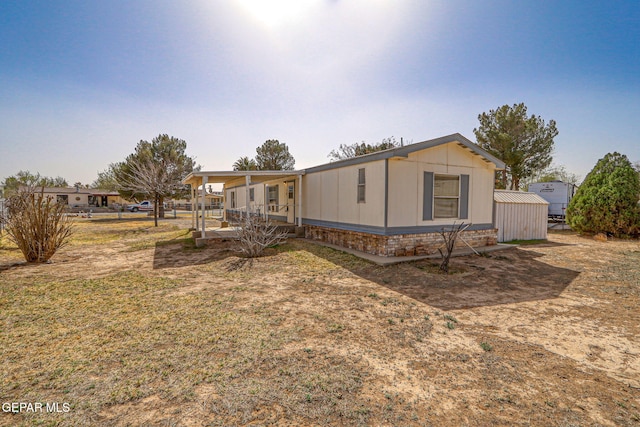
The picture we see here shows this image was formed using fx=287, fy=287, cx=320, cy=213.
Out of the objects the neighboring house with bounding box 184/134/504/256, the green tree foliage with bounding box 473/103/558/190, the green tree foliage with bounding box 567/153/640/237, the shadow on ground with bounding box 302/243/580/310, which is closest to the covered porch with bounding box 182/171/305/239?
the neighboring house with bounding box 184/134/504/256

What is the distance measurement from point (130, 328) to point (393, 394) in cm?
337

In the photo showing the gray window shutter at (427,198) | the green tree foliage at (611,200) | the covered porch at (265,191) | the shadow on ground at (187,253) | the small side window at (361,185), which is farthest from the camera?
the green tree foliage at (611,200)

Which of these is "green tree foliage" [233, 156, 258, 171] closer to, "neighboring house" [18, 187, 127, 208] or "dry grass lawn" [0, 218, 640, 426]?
"neighboring house" [18, 187, 127, 208]

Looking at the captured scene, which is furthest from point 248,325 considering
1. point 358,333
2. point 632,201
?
point 632,201

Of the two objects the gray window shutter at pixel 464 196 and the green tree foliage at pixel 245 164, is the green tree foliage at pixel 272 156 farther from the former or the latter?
the gray window shutter at pixel 464 196

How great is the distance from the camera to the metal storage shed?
450 inches

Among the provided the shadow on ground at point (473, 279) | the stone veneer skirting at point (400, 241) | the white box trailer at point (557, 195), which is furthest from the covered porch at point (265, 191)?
the white box trailer at point (557, 195)

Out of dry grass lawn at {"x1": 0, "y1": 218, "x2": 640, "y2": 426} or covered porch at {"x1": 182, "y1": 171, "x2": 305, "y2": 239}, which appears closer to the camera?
dry grass lawn at {"x1": 0, "y1": 218, "x2": 640, "y2": 426}

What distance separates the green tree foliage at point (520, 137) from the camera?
21.1 m

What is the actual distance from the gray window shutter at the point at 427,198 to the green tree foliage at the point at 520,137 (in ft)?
54.4

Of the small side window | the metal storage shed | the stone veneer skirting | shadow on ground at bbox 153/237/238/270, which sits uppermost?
the small side window

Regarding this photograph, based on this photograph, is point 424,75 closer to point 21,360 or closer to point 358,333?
point 358,333

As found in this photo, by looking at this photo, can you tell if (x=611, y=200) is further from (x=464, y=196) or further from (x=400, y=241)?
(x=400, y=241)

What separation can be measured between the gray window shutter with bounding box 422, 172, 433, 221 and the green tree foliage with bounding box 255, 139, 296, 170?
26.1 meters
